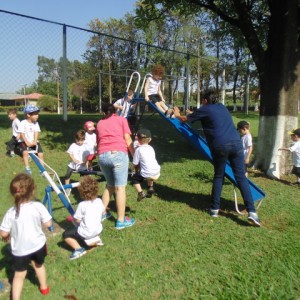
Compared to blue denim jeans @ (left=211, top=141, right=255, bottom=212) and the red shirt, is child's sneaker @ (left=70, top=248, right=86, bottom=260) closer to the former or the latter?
the red shirt

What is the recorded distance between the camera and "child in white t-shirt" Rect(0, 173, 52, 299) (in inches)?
125

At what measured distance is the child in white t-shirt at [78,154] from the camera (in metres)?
6.57

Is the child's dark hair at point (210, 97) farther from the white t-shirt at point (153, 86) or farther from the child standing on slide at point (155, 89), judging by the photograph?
the white t-shirt at point (153, 86)

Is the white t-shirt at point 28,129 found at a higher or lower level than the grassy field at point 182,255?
higher

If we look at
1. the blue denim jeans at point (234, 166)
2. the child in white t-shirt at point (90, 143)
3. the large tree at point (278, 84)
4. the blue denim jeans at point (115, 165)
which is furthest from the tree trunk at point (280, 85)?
the blue denim jeans at point (115, 165)

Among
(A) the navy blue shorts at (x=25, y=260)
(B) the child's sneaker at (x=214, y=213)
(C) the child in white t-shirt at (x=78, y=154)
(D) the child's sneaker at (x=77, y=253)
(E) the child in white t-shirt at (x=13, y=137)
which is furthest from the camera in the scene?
(E) the child in white t-shirt at (x=13, y=137)

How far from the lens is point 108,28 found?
4828 cm

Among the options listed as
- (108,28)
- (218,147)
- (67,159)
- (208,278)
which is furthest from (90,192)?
(108,28)

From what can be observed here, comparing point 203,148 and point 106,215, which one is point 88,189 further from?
point 203,148

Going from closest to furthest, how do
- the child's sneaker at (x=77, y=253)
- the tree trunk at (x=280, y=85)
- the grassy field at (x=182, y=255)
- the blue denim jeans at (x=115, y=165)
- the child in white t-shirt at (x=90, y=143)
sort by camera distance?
the grassy field at (x=182, y=255) < the child's sneaker at (x=77, y=253) < the blue denim jeans at (x=115, y=165) < the child in white t-shirt at (x=90, y=143) < the tree trunk at (x=280, y=85)

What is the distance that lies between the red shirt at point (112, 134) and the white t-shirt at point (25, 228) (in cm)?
168

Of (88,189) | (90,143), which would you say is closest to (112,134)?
(88,189)

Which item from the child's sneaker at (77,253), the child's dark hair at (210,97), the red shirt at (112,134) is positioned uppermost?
the child's dark hair at (210,97)

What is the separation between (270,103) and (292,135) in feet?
3.04
